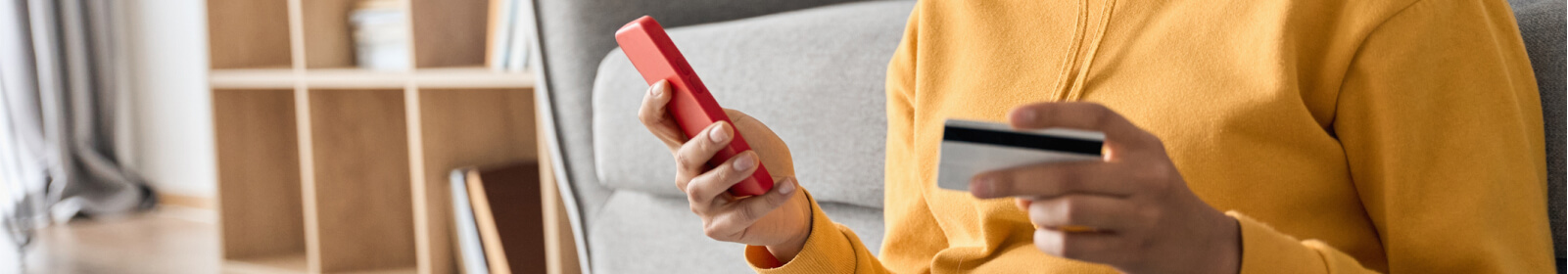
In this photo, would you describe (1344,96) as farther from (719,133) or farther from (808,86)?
(808,86)

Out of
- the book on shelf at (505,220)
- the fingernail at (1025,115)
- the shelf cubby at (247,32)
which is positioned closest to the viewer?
the fingernail at (1025,115)

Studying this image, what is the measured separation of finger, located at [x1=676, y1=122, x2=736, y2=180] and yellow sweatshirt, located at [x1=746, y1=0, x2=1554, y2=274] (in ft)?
0.41

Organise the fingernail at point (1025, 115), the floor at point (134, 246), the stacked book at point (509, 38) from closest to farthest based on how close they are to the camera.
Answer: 1. the fingernail at point (1025, 115)
2. the stacked book at point (509, 38)
3. the floor at point (134, 246)

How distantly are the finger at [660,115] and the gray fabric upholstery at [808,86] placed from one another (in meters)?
0.33

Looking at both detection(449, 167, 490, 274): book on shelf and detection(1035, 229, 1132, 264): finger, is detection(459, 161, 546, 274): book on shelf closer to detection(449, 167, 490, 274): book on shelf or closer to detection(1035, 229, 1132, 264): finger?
detection(449, 167, 490, 274): book on shelf

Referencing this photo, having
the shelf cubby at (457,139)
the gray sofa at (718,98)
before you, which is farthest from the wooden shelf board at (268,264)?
the gray sofa at (718,98)

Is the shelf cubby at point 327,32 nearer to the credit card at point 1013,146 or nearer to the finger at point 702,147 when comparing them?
the finger at point 702,147

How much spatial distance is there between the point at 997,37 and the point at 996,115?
6 cm

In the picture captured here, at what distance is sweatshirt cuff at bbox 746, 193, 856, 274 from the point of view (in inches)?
26.8

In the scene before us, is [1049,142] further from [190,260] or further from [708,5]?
[190,260]

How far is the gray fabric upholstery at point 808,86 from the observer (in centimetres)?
93

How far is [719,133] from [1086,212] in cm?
21

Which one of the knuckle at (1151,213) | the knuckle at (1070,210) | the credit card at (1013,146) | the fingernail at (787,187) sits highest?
the credit card at (1013,146)

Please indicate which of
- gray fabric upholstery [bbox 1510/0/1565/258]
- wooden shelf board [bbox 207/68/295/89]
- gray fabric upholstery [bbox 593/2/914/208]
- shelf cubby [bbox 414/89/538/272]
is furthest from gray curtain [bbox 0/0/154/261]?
gray fabric upholstery [bbox 1510/0/1565/258]
